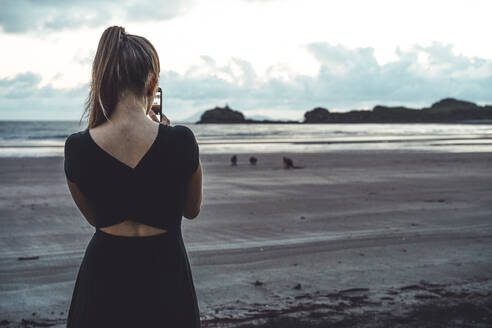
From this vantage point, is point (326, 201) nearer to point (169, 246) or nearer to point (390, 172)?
→ point (390, 172)

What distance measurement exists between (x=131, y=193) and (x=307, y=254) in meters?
4.68

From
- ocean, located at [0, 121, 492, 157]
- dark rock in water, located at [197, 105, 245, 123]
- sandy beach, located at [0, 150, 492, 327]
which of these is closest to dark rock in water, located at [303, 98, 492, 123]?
dark rock in water, located at [197, 105, 245, 123]

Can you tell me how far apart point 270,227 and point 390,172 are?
9135 millimetres

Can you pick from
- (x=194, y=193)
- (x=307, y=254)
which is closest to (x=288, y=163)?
(x=307, y=254)

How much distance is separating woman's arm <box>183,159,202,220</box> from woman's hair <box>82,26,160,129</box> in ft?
1.15

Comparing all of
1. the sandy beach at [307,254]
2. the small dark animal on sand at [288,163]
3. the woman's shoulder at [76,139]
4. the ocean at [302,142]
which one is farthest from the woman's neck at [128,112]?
the small dark animal on sand at [288,163]

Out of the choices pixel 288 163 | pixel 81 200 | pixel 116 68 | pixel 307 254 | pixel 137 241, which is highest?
pixel 116 68

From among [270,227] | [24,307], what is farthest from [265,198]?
[24,307]

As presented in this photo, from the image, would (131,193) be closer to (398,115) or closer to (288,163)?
(288,163)

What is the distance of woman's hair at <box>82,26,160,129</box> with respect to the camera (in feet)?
6.08

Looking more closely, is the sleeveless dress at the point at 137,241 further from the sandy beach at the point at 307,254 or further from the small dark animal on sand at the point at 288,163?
the small dark animal on sand at the point at 288,163

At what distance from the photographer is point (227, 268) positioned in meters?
5.76

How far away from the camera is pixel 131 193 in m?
1.88

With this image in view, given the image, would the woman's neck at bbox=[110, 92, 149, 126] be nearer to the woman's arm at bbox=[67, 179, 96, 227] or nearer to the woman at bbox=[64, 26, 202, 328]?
the woman at bbox=[64, 26, 202, 328]
